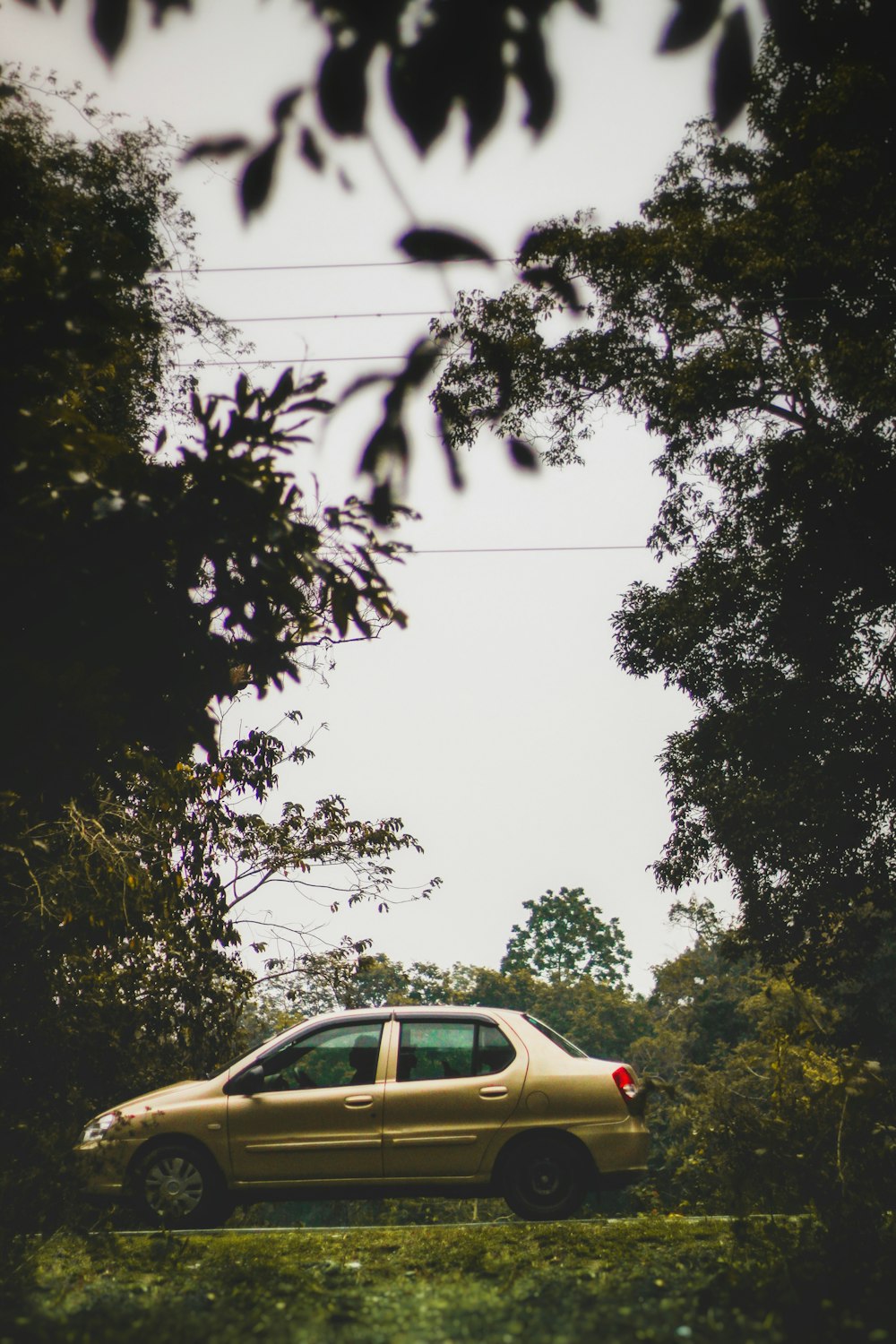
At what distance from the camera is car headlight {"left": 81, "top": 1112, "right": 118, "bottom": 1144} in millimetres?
6637

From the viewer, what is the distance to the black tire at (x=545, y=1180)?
6.39 m

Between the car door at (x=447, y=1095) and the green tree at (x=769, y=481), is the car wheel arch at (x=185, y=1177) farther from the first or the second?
the green tree at (x=769, y=481)

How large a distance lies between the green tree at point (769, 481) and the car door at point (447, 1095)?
20.9 ft

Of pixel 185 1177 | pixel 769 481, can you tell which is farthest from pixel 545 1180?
pixel 769 481

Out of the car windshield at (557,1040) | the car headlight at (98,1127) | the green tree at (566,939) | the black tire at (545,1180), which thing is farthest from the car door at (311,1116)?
the green tree at (566,939)

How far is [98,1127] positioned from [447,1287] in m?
3.75

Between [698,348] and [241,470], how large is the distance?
10.3m

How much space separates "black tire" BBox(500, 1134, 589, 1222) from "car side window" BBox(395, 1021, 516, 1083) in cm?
59

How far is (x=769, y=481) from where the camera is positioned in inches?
495

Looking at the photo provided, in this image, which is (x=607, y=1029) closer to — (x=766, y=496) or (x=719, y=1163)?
(x=766, y=496)

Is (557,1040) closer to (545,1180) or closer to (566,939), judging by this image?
(545,1180)

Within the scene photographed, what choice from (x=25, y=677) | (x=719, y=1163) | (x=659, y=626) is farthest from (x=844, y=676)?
(x=25, y=677)

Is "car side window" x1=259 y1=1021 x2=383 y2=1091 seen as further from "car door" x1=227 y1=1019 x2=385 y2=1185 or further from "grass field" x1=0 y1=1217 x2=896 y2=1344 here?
"grass field" x1=0 y1=1217 x2=896 y2=1344

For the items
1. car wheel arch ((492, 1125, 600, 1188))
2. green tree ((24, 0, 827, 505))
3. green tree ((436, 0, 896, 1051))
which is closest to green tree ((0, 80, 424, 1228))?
green tree ((24, 0, 827, 505))
